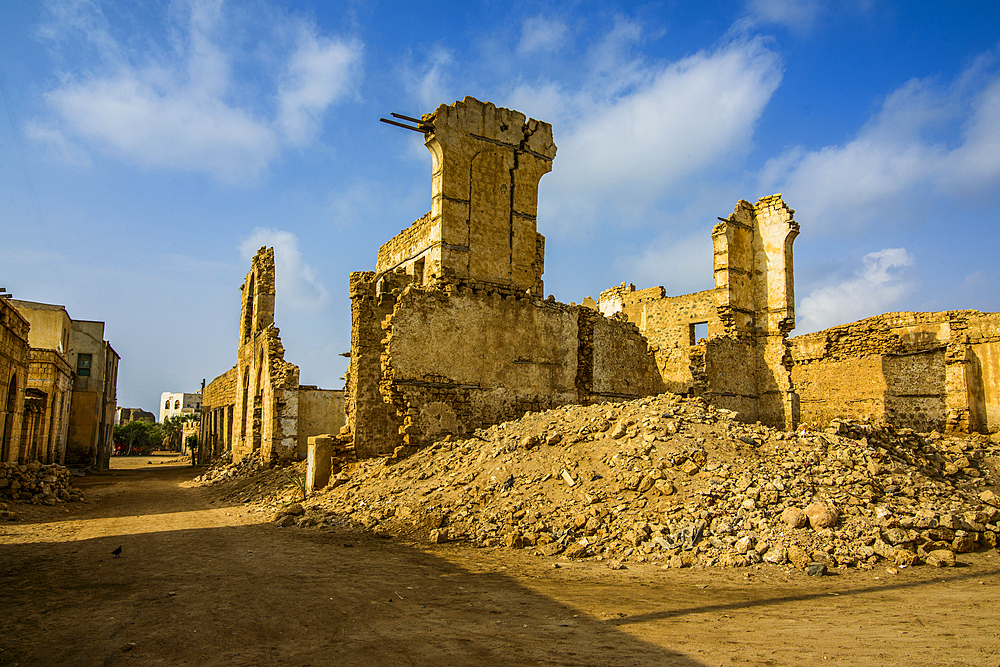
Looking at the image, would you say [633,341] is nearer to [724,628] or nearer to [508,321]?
Result: [508,321]

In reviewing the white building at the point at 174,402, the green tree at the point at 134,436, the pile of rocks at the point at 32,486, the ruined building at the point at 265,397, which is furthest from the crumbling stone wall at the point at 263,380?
the white building at the point at 174,402

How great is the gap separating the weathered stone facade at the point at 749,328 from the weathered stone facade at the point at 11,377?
15.3 meters

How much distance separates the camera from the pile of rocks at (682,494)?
6305 millimetres

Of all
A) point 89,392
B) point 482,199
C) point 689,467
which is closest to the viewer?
point 689,467

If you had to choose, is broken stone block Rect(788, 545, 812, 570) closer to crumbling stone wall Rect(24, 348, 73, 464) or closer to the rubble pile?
the rubble pile

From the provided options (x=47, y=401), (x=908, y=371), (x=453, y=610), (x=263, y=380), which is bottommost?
(x=453, y=610)

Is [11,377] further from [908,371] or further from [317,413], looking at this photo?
[908,371]

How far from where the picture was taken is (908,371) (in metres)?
14.6

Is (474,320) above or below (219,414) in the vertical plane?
above

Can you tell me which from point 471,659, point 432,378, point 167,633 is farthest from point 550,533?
point 432,378

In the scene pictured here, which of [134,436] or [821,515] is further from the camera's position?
[134,436]

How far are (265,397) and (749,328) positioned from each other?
14.6m

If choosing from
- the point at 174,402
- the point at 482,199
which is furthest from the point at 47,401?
the point at 174,402

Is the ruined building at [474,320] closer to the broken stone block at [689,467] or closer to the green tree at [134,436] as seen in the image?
the broken stone block at [689,467]
